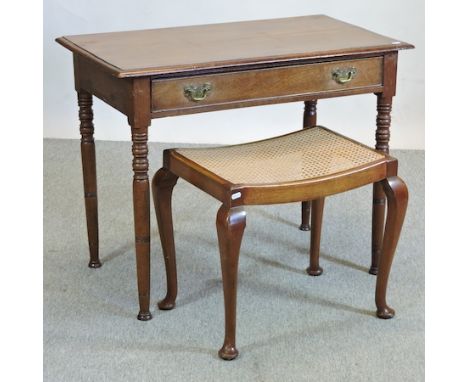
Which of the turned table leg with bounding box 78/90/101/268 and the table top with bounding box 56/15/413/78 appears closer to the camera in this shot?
the table top with bounding box 56/15/413/78

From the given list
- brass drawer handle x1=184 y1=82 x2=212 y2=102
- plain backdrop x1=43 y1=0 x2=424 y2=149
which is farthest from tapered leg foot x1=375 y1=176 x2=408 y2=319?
plain backdrop x1=43 y1=0 x2=424 y2=149

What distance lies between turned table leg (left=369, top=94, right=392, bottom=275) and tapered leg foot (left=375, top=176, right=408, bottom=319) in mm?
51

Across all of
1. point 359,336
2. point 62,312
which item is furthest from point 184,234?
point 359,336

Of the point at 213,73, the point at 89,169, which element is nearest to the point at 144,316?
the point at 89,169

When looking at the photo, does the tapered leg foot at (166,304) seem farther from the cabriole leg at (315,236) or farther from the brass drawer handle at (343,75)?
the brass drawer handle at (343,75)

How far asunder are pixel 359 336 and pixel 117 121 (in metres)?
2.10

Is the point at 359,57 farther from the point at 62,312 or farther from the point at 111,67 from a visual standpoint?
the point at 62,312

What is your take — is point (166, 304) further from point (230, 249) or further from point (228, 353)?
point (230, 249)

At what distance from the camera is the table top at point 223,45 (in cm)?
280

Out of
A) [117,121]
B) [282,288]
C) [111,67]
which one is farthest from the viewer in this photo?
[117,121]

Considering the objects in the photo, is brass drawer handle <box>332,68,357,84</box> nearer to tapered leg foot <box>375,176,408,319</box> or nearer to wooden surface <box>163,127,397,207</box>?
wooden surface <box>163,127,397,207</box>

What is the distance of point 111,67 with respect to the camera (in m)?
2.76

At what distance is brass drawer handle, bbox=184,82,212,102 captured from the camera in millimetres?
2783

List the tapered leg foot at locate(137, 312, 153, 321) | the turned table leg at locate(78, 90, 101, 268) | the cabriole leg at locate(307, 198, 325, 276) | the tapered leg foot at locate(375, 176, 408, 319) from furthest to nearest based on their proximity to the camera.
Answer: the cabriole leg at locate(307, 198, 325, 276) → the turned table leg at locate(78, 90, 101, 268) → the tapered leg foot at locate(137, 312, 153, 321) → the tapered leg foot at locate(375, 176, 408, 319)
